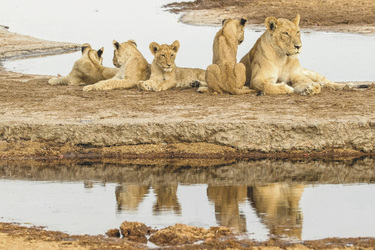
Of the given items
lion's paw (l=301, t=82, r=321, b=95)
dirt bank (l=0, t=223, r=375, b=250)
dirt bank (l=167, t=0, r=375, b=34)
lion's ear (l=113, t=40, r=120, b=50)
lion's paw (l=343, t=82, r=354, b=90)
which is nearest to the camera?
dirt bank (l=0, t=223, r=375, b=250)

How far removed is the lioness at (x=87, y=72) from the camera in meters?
11.6

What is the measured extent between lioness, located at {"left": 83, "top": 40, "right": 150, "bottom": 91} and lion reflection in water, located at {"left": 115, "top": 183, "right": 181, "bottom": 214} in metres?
3.95

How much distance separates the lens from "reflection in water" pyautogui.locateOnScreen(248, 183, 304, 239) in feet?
18.7

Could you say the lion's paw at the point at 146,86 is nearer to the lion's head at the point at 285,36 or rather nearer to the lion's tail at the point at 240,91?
the lion's tail at the point at 240,91

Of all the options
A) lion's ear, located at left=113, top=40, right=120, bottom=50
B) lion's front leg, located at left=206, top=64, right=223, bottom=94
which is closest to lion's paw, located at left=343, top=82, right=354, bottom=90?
lion's front leg, located at left=206, top=64, right=223, bottom=94

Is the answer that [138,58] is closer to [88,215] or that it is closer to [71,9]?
[88,215]

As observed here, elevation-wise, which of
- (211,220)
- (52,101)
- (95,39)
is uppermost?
(95,39)

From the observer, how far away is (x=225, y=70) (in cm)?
1034

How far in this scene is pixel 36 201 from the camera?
261 inches

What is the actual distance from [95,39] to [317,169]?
15.9 m

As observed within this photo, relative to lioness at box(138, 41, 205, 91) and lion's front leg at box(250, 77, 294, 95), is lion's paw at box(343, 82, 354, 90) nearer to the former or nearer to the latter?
lion's front leg at box(250, 77, 294, 95)

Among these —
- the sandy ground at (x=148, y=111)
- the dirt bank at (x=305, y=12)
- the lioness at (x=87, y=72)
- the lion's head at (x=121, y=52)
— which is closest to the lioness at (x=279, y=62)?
the sandy ground at (x=148, y=111)

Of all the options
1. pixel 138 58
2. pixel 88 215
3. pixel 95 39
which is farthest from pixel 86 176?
pixel 95 39

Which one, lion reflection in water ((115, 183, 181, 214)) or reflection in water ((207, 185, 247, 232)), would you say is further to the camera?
lion reflection in water ((115, 183, 181, 214))
